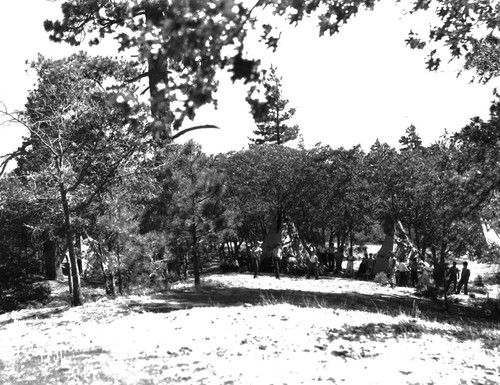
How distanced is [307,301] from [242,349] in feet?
21.5

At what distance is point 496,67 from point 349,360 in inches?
343

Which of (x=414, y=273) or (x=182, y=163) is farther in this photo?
(x=414, y=273)

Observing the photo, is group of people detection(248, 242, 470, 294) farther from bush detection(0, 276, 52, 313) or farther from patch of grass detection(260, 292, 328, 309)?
bush detection(0, 276, 52, 313)

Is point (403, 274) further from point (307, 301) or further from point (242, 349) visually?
point (242, 349)

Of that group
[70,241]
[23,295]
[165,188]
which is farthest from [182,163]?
[23,295]

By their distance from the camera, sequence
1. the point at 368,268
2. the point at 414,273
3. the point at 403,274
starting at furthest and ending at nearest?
the point at 368,268, the point at 414,273, the point at 403,274

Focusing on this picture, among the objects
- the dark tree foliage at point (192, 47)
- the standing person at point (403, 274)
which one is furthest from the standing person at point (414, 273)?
the dark tree foliage at point (192, 47)

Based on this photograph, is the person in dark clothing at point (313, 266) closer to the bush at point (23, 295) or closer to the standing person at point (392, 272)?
the standing person at point (392, 272)

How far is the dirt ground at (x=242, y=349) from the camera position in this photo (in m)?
5.52

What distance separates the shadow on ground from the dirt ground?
1.57m

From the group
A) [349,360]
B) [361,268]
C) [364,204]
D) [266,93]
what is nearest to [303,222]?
[364,204]

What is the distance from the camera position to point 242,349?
6.71m

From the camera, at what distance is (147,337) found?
7.86 meters

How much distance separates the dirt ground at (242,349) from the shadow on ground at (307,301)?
1.57m
